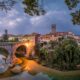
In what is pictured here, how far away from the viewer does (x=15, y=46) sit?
742 inches

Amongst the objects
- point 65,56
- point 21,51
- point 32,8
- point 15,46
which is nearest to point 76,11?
point 32,8

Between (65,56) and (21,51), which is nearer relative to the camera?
(65,56)

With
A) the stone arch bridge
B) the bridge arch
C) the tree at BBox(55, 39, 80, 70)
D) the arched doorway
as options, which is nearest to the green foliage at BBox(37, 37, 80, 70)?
the tree at BBox(55, 39, 80, 70)

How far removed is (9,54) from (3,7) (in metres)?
13.9

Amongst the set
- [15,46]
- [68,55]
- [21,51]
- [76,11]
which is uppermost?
[76,11]

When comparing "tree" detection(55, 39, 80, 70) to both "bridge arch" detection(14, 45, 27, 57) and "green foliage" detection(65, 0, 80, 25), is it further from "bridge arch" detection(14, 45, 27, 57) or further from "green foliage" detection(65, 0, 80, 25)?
"green foliage" detection(65, 0, 80, 25)

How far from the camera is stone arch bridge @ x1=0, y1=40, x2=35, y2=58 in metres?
18.0

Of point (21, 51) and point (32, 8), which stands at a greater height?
point (32, 8)

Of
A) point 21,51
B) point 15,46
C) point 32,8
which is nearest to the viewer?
point 32,8

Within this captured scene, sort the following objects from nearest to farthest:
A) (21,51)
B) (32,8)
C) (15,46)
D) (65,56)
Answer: (32,8), (65,56), (15,46), (21,51)

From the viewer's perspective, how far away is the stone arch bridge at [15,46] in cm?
1797

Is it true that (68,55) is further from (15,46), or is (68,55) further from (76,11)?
(76,11)

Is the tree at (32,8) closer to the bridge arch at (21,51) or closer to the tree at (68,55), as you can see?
the tree at (68,55)

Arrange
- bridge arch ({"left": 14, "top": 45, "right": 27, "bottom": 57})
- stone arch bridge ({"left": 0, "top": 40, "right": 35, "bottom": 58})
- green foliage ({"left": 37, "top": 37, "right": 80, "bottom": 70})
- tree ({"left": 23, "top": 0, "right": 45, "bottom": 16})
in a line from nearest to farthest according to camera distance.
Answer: tree ({"left": 23, "top": 0, "right": 45, "bottom": 16})
green foliage ({"left": 37, "top": 37, "right": 80, "bottom": 70})
stone arch bridge ({"left": 0, "top": 40, "right": 35, "bottom": 58})
bridge arch ({"left": 14, "top": 45, "right": 27, "bottom": 57})
